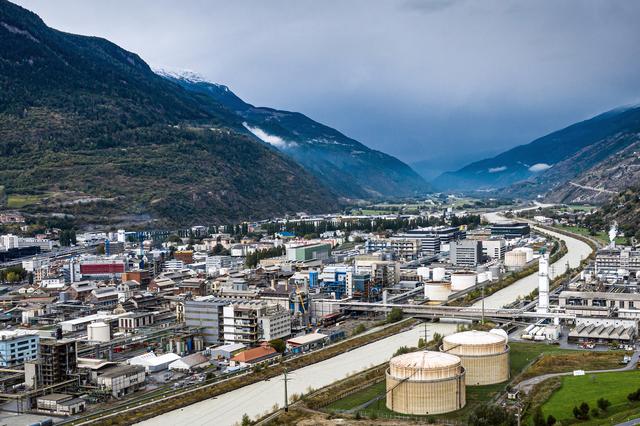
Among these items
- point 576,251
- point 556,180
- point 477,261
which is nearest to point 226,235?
point 477,261

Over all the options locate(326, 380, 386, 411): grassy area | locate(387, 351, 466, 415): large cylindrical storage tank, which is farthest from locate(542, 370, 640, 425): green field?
locate(326, 380, 386, 411): grassy area

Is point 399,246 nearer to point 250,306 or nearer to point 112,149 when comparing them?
point 250,306

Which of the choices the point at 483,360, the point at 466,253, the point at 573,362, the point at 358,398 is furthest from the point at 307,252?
the point at 358,398

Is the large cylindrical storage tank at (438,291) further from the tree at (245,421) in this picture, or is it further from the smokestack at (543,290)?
the tree at (245,421)

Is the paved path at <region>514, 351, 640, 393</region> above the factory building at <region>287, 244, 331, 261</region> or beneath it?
beneath

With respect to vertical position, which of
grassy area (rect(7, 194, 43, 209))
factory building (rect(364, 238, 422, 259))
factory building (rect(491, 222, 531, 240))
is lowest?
factory building (rect(364, 238, 422, 259))

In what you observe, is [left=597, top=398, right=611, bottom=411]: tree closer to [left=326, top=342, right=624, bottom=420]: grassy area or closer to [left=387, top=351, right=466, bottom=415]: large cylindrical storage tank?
[left=326, top=342, right=624, bottom=420]: grassy area

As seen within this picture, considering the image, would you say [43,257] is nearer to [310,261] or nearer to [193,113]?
[310,261]
